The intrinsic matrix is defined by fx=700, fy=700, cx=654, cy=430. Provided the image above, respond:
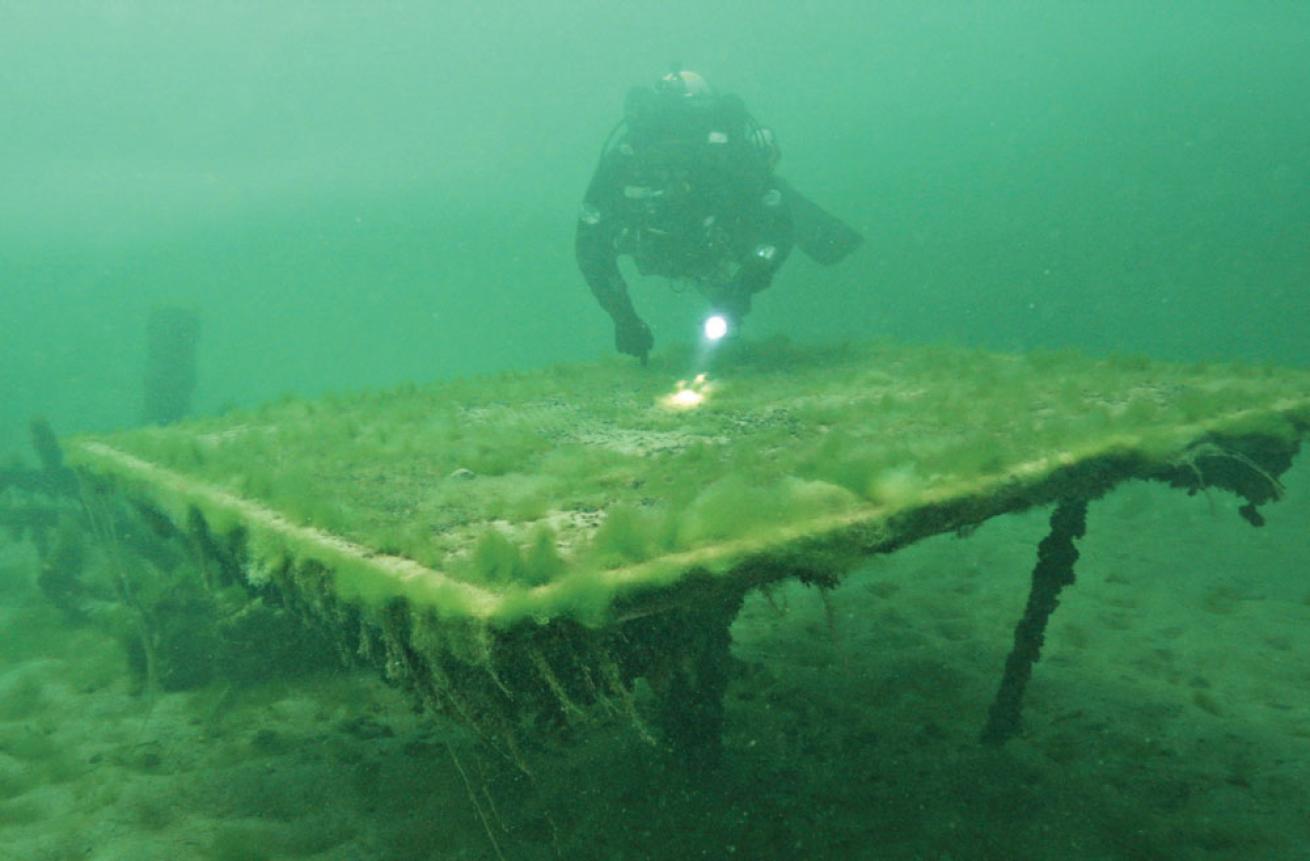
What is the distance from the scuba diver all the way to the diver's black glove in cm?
1

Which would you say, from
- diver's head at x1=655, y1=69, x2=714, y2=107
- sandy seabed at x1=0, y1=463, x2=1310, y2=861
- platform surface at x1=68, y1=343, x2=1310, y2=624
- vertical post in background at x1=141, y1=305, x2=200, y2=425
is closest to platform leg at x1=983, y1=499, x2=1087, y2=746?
sandy seabed at x1=0, y1=463, x2=1310, y2=861

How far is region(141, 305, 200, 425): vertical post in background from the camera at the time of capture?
17641 millimetres

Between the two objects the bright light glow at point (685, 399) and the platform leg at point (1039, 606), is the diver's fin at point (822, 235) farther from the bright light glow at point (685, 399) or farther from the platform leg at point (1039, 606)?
the platform leg at point (1039, 606)

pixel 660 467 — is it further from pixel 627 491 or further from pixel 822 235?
pixel 822 235

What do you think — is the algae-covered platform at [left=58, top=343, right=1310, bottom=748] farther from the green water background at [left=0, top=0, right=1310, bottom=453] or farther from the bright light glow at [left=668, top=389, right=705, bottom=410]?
the green water background at [left=0, top=0, right=1310, bottom=453]

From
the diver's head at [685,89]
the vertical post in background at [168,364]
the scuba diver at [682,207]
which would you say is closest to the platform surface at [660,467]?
the scuba diver at [682,207]

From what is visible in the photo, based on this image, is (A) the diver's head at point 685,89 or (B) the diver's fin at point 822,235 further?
(B) the diver's fin at point 822,235

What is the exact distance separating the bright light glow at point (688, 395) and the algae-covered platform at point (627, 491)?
5cm

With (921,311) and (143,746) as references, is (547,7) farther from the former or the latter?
(143,746)

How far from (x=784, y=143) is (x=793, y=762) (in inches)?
4823

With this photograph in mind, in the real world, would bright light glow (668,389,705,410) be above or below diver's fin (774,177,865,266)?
below

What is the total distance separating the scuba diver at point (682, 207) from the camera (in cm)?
812

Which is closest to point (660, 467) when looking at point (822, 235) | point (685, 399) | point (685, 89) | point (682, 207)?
point (685, 399)

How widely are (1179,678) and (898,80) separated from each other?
115916mm
